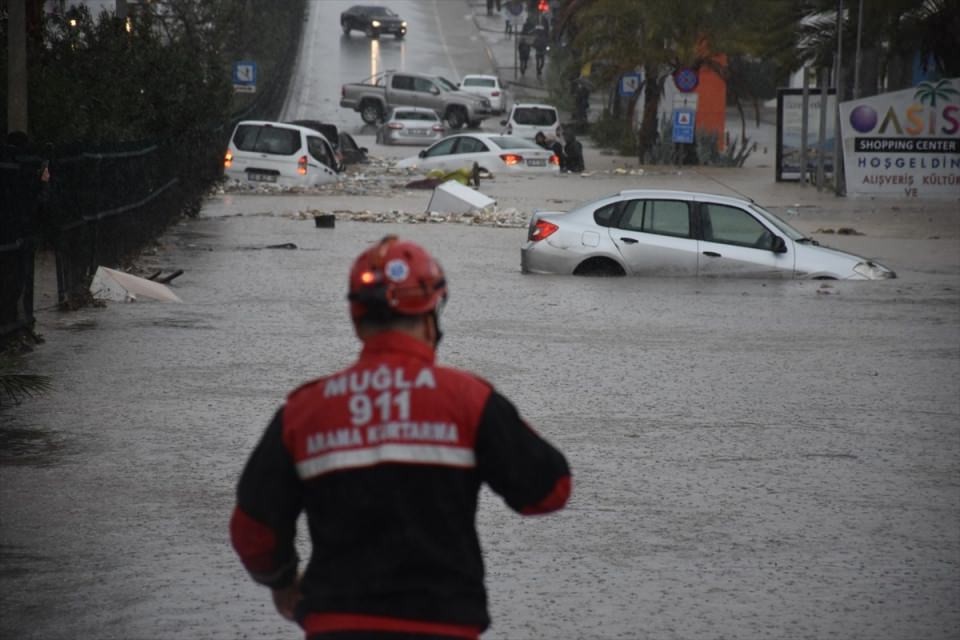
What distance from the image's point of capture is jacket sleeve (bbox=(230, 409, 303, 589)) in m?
3.79

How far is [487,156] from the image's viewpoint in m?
44.9

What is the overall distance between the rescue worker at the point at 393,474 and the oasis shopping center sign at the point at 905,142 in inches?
1343

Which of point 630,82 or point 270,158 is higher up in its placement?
point 630,82

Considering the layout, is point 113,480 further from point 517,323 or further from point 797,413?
point 517,323

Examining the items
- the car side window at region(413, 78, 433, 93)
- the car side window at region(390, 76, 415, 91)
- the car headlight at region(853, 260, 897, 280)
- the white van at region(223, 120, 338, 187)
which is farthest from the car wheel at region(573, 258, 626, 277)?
the car side window at region(390, 76, 415, 91)

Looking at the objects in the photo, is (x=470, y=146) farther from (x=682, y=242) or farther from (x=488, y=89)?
(x=488, y=89)

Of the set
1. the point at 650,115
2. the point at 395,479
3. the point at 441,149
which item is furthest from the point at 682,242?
the point at 650,115

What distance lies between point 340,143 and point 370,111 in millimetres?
18773

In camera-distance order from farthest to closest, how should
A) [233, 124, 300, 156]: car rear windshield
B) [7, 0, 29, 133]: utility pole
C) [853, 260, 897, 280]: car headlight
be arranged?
[233, 124, 300, 156]: car rear windshield
[853, 260, 897, 280]: car headlight
[7, 0, 29, 133]: utility pole

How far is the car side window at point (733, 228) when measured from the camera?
21172 mm

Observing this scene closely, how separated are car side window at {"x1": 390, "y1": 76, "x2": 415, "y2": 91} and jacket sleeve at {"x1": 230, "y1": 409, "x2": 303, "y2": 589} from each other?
62587mm

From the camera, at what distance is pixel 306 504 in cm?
382

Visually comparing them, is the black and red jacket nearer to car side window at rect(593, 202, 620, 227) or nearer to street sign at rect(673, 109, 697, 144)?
car side window at rect(593, 202, 620, 227)

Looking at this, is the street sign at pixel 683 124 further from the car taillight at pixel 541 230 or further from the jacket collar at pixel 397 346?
the jacket collar at pixel 397 346
